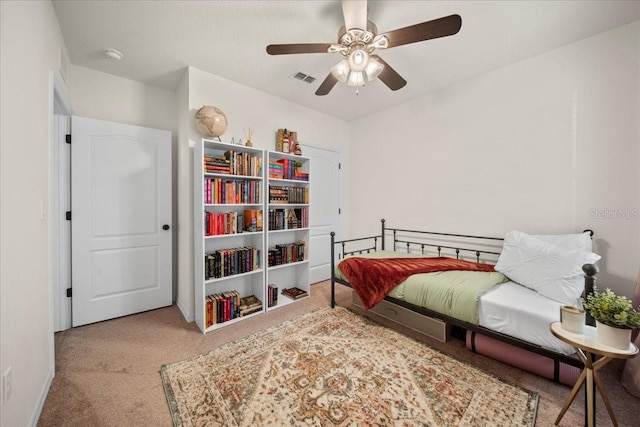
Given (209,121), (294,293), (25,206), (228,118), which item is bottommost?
(294,293)

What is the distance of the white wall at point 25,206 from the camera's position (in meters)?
1.08

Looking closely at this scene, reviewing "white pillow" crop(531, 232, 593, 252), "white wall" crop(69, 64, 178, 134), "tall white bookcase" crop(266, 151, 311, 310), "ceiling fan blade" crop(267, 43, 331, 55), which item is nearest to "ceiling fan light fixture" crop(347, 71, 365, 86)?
"ceiling fan blade" crop(267, 43, 331, 55)

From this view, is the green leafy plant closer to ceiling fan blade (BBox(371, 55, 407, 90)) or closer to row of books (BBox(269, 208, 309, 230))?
ceiling fan blade (BBox(371, 55, 407, 90))

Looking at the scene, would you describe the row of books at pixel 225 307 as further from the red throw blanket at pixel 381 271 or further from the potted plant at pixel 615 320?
the potted plant at pixel 615 320

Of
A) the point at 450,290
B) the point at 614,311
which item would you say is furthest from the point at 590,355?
the point at 450,290

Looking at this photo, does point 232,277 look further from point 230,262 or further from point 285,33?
point 285,33

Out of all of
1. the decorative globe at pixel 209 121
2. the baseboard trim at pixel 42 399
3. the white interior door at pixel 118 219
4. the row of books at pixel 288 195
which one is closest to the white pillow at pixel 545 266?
the row of books at pixel 288 195

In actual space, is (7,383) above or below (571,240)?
below

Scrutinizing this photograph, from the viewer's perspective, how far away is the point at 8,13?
1112 millimetres

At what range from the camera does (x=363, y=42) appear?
171 cm

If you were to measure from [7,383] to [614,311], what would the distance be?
2.73 meters

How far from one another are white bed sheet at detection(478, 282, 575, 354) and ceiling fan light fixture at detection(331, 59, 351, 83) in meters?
1.98

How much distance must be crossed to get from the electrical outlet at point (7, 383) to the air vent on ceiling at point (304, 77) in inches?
113

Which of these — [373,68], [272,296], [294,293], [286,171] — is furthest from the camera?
[294,293]
